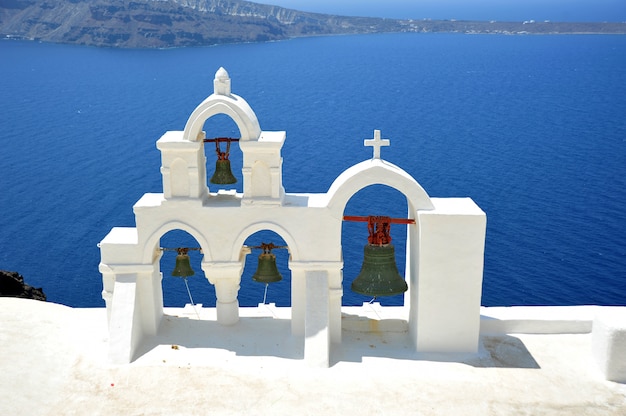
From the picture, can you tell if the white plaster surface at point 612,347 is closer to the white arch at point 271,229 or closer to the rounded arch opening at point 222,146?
the white arch at point 271,229

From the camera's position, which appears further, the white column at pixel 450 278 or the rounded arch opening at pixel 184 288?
the rounded arch opening at pixel 184 288

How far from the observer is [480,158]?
6012 centimetres

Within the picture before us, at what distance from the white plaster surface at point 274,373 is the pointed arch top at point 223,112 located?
4373 millimetres

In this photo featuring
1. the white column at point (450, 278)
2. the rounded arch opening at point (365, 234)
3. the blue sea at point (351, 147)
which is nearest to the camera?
the white column at point (450, 278)

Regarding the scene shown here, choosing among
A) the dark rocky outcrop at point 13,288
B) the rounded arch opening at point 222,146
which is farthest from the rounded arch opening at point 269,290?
the rounded arch opening at point 222,146

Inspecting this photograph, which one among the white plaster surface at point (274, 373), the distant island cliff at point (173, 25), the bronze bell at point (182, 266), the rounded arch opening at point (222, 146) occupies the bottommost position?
the rounded arch opening at point (222, 146)

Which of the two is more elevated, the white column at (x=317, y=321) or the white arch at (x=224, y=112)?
the white arch at (x=224, y=112)

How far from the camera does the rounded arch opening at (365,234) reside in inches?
1335

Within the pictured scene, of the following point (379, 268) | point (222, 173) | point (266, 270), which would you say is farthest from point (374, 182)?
point (222, 173)

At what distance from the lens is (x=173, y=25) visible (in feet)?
468

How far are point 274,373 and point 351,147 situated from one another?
49357mm

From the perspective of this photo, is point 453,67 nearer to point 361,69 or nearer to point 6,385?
point 361,69

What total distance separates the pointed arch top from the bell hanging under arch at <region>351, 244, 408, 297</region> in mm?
3505

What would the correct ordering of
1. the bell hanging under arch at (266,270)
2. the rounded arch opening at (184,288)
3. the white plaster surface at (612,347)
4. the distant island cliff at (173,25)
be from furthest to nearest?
the distant island cliff at (173,25)
the rounded arch opening at (184,288)
the bell hanging under arch at (266,270)
the white plaster surface at (612,347)
